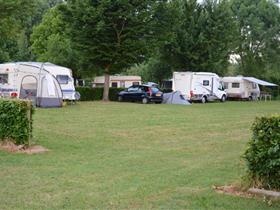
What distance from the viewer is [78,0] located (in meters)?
29.9

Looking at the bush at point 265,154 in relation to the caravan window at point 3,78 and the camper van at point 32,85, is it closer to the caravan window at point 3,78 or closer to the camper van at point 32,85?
→ the camper van at point 32,85

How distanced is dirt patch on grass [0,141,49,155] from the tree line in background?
15462mm

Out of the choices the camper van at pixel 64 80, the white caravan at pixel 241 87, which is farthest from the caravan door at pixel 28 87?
the white caravan at pixel 241 87

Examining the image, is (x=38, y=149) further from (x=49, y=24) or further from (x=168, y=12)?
(x=49, y=24)

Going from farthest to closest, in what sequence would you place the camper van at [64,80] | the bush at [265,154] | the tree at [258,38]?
the tree at [258,38], the camper van at [64,80], the bush at [265,154]

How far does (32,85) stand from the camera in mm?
24344

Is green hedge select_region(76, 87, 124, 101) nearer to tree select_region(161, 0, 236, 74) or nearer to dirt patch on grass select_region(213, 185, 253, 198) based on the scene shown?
tree select_region(161, 0, 236, 74)

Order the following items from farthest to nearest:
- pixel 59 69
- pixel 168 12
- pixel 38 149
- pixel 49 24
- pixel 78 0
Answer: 1. pixel 49 24
2. pixel 168 12
3. pixel 78 0
4. pixel 59 69
5. pixel 38 149

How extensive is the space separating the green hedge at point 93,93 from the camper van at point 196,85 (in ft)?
14.1

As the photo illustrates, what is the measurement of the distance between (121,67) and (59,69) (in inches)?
269

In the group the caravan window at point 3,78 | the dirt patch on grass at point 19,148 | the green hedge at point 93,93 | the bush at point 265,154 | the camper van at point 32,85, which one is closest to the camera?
the bush at point 265,154

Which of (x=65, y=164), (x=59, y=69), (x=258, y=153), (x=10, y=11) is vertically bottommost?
(x=65, y=164)

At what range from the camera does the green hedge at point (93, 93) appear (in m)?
32.6

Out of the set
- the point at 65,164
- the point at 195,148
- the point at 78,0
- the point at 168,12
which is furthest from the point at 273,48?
the point at 65,164
